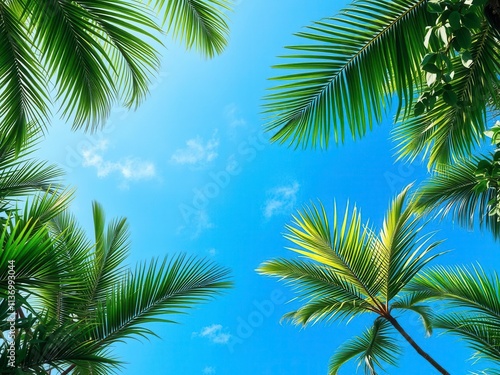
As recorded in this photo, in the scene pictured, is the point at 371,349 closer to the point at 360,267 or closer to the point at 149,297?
the point at 360,267

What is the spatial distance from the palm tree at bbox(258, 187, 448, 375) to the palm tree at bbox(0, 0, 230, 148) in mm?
2403

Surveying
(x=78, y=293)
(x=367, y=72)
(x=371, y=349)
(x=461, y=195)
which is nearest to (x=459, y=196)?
(x=461, y=195)

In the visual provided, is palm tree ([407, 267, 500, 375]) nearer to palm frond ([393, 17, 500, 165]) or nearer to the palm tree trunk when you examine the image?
the palm tree trunk

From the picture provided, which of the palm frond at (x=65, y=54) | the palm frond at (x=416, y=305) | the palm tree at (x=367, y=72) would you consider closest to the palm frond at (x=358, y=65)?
the palm tree at (x=367, y=72)

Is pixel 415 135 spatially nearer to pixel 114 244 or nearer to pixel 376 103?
pixel 376 103

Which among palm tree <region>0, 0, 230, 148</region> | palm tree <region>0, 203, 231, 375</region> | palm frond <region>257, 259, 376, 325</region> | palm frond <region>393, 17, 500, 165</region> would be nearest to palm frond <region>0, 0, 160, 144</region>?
palm tree <region>0, 0, 230, 148</region>

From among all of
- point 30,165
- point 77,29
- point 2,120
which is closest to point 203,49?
point 77,29

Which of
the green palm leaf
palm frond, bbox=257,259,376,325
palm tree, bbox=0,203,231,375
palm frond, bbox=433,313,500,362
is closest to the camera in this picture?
palm tree, bbox=0,203,231,375

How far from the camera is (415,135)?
3.91 meters

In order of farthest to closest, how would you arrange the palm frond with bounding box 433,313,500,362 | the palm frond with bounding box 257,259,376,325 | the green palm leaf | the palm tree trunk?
the palm frond with bounding box 257,259,376,325 → the palm tree trunk → the palm frond with bounding box 433,313,500,362 → the green palm leaf

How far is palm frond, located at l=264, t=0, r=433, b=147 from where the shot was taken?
2262 mm

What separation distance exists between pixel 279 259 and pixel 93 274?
220cm

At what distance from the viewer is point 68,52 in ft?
10.2

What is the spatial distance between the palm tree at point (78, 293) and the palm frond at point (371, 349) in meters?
2.22
